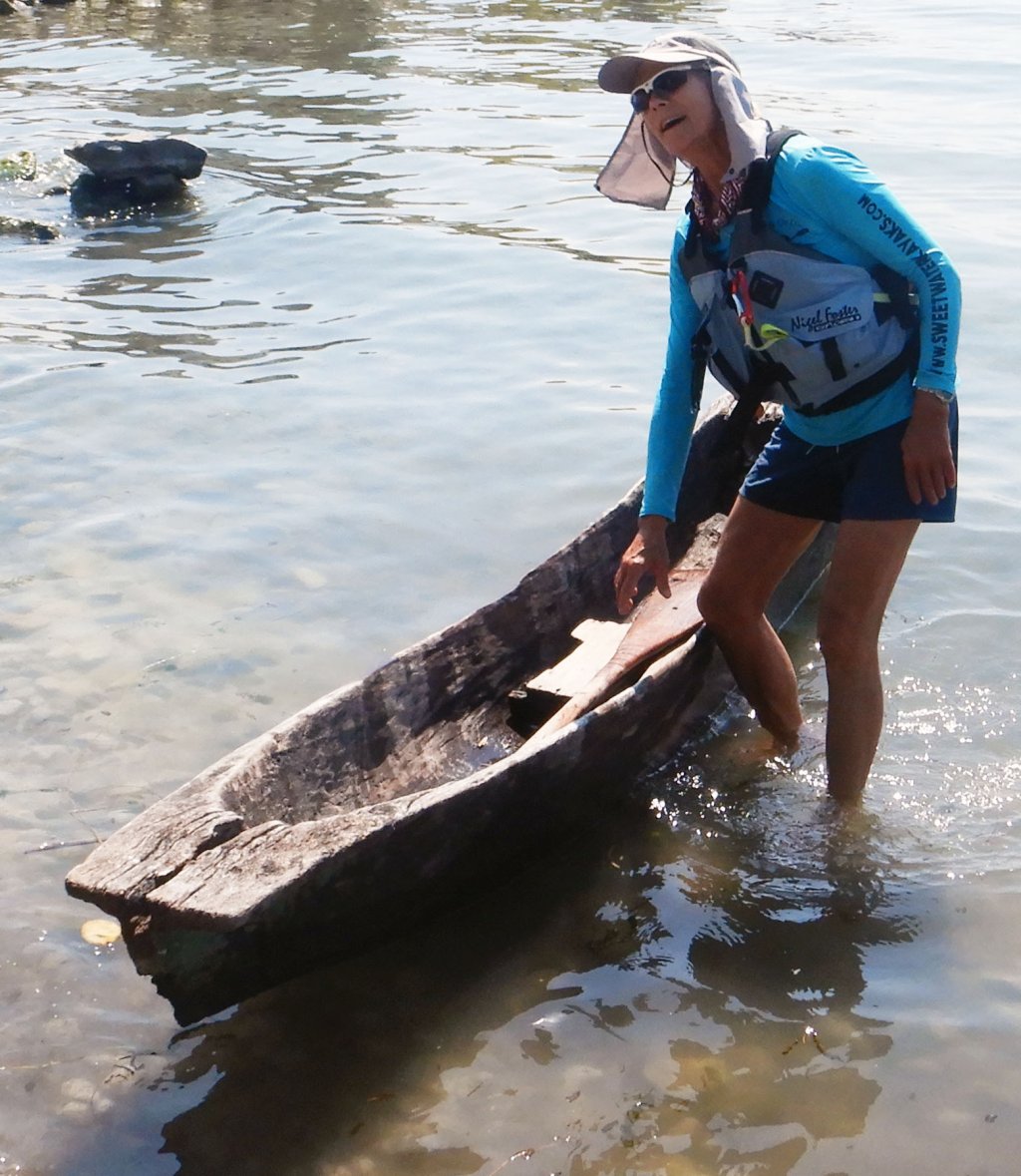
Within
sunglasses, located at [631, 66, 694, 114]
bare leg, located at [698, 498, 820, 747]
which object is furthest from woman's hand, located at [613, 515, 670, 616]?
sunglasses, located at [631, 66, 694, 114]

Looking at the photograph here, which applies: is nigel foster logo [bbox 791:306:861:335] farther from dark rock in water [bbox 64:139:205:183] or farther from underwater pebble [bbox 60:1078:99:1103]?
dark rock in water [bbox 64:139:205:183]

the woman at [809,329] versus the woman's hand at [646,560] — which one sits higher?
the woman at [809,329]

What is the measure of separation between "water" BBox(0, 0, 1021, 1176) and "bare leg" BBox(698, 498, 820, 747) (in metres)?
0.36

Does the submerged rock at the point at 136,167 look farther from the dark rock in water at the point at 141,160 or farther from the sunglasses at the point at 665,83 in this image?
the sunglasses at the point at 665,83

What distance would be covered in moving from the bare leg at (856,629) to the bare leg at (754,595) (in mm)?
265

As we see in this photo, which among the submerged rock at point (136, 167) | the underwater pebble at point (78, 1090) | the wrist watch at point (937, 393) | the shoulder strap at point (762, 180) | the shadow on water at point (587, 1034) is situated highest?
the shoulder strap at point (762, 180)

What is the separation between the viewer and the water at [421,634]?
3.65 m

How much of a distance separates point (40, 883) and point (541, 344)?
20.1 ft

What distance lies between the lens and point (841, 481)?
4262 mm

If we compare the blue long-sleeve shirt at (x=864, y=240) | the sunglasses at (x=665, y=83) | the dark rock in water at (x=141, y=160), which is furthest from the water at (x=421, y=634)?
the sunglasses at (x=665, y=83)

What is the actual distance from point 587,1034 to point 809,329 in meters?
2.05

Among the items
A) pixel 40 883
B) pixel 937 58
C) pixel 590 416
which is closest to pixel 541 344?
pixel 590 416

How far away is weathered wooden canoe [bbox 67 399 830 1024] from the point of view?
135 inches

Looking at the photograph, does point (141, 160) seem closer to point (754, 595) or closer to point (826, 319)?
point (754, 595)
